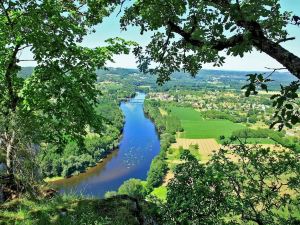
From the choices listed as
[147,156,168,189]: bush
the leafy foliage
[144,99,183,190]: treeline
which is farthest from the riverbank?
[147,156,168,189]: bush

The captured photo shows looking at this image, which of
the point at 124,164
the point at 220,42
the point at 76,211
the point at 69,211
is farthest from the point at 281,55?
the point at 124,164

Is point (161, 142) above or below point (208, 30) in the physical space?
below

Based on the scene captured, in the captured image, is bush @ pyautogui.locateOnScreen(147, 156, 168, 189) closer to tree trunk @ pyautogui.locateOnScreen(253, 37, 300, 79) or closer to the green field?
the green field

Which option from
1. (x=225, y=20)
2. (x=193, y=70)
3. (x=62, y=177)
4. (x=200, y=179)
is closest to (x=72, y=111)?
(x=193, y=70)

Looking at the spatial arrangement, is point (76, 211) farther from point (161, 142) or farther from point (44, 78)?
point (161, 142)

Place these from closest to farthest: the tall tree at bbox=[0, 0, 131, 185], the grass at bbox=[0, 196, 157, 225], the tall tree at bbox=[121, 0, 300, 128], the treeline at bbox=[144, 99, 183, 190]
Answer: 1. the tall tree at bbox=[121, 0, 300, 128]
2. the grass at bbox=[0, 196, 157, 225]
3. the tall tree at bbox=[0, 0, 131, 185]
4. the treeline at bbox=[144, 99, 183, 190]

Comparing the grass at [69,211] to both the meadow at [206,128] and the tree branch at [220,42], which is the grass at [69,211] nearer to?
the tree branch at [220,42]
